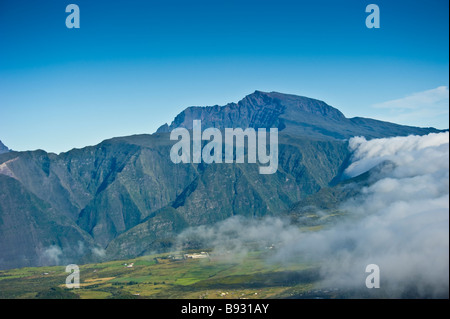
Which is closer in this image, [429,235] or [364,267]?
[429,235]

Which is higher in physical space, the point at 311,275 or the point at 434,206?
the point at 434,206

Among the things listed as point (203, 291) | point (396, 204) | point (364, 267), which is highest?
point (396, 204)

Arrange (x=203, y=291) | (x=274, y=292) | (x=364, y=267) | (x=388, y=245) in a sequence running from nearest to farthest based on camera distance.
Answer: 1. (x=388, y=245)
2. (x=364, y=267)
3. (x=274, y=292)
4. (x=203, y=291)
